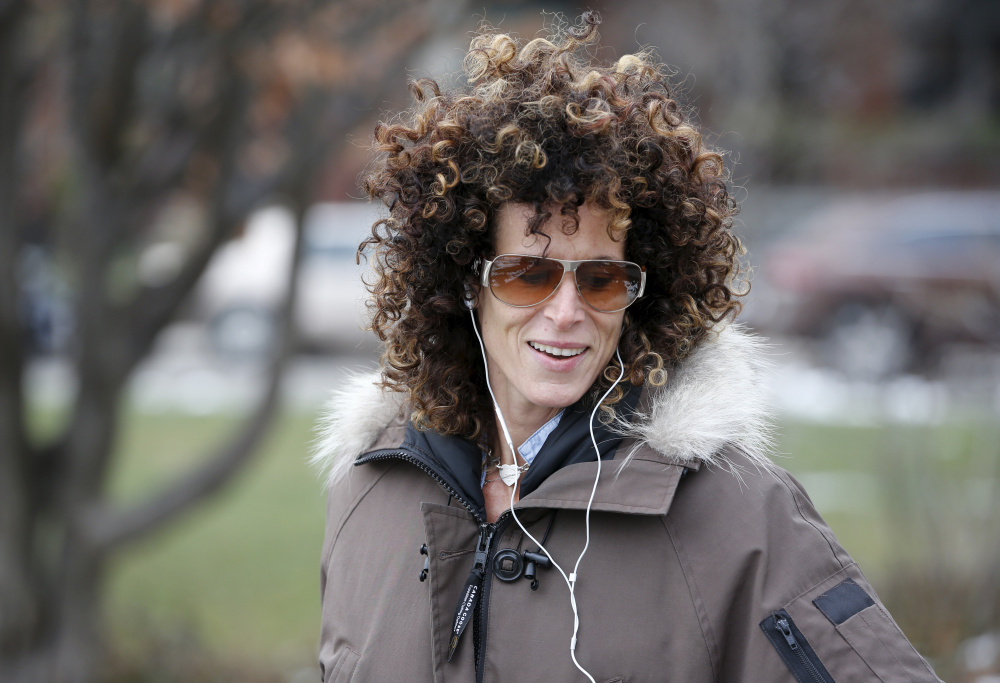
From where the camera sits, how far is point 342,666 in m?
2.05

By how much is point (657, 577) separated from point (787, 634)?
0.25m

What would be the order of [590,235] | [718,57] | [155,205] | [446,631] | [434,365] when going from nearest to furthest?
[446,631]
[590,235]
[434,365]
[155,205]
[718,57]

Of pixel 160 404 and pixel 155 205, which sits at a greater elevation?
pixel 155 205

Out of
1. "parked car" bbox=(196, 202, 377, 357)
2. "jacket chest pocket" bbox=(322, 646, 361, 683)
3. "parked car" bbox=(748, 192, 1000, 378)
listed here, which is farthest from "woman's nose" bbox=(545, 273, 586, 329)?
"parked car" bbox=(196, 202, 377, 357)

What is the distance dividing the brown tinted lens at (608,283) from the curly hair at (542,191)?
0.25 feet

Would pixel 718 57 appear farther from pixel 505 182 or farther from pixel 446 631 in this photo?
pixel 446 631

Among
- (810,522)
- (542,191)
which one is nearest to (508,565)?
(810,522)

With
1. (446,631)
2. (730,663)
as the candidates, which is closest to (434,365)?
(446,631)

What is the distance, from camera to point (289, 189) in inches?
183

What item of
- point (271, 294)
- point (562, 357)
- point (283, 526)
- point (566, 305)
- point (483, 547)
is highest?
point (566, 305)

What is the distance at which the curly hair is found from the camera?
1.96 meters

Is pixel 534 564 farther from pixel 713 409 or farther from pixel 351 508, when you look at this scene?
pixel 351 508

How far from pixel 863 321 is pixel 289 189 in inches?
356

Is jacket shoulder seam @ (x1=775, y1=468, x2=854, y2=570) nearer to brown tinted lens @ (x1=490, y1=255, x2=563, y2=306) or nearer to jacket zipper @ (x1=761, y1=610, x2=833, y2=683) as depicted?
jacket zipper @ (x1=761, y1=610, x2=833, y2=683)
